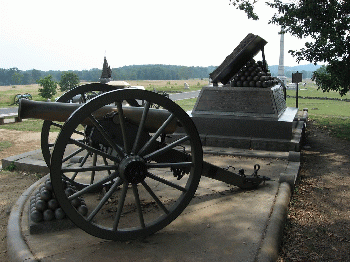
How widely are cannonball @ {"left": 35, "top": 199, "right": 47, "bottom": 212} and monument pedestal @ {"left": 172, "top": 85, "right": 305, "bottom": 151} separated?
5304mm

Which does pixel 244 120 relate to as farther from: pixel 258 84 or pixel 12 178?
pixel 12 178

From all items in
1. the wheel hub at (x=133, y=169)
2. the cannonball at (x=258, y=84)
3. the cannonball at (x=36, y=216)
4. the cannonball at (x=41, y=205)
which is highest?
the cannonball at (x=258, y=84)

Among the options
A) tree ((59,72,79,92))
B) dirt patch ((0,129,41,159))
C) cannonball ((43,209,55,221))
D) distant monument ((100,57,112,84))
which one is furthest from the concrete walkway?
tree ((59,72,79,92))

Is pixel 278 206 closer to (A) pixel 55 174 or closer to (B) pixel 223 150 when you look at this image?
(A) pixel 55 174

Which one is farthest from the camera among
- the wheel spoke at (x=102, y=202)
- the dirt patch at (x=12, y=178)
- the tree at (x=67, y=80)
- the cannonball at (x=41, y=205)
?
the tree at (x=67, y=80)

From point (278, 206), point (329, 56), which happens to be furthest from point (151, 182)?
point (329, 56)

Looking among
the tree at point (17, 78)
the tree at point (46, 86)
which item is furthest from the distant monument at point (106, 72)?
the tree at point (17, 78)

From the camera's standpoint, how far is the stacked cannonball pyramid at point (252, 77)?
9.08 m

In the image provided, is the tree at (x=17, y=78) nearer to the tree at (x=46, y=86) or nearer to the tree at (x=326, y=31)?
the tree at (x=46, y=86)

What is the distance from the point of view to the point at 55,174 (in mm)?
Answer: 3158

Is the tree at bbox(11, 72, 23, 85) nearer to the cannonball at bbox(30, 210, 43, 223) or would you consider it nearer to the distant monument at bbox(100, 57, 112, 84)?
the distant monument at bbox(100, 57, 112, 84)

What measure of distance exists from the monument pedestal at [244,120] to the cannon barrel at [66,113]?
4.77 m

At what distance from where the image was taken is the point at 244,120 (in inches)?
340

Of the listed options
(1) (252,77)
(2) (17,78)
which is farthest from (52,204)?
(2) (17,78)
